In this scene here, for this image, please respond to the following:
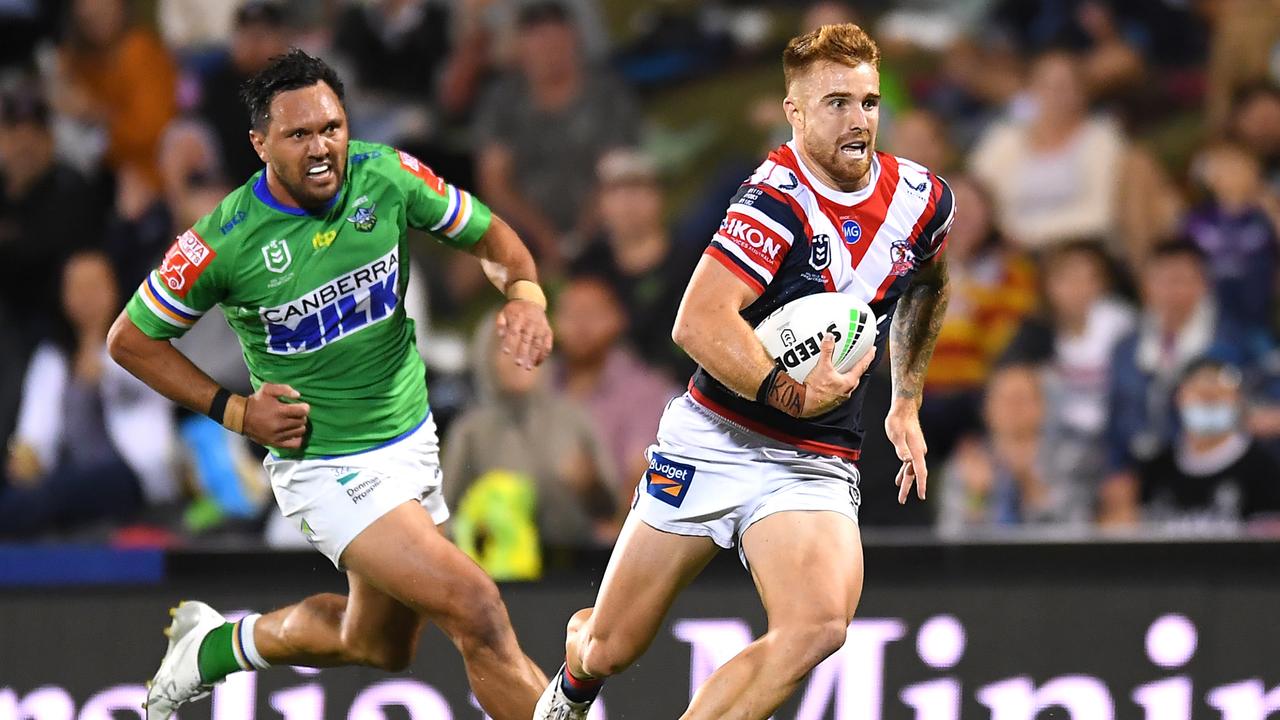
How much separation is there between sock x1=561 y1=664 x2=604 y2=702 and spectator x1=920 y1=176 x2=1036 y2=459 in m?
3.79

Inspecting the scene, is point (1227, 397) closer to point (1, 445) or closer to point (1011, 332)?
point (1011, 332)

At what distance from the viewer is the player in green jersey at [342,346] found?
555cm

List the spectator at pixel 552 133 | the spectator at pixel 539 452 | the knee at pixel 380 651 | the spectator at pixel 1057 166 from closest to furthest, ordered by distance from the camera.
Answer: the knee at pixel 380 651, the spectator at pixel 539 452, the spectator at pixel 1057 166, the spectator at pixel 552 133

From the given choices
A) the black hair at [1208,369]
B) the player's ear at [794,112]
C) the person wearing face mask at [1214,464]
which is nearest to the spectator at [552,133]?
the black hair at [1208,369]

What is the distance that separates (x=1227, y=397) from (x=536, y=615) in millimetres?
3546

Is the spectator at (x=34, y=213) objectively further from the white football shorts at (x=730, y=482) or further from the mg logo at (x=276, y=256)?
the white football shorts at (x=730, y=482)

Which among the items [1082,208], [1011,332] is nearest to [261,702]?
[1011,332]

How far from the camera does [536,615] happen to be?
21.9ft

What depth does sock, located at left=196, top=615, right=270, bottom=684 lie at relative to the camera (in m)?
6.18

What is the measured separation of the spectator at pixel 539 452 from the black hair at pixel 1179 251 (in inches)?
118

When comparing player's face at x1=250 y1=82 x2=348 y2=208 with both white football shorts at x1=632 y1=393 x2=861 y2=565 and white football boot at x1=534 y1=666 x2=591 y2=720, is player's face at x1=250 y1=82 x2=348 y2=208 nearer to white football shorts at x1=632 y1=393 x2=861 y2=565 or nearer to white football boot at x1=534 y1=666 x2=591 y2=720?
white football shorts at x1=632 y1=393 x2=861 y2=565

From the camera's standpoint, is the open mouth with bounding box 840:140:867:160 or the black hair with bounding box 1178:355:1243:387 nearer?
the open mouth with bounding box 840:140:867:160

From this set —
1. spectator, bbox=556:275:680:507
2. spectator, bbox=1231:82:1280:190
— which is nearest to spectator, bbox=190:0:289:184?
spectator, bbox=556:275:680:507

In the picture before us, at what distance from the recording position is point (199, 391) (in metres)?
5.66
